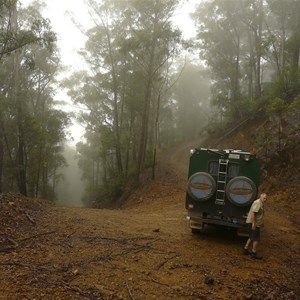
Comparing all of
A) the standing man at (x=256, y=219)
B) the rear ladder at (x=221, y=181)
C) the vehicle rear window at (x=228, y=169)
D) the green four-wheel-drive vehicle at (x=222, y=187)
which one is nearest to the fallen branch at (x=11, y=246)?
the green four-wheel-drive vehicle at (x=222, y=187)

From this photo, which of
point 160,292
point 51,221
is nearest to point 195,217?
point 160,292

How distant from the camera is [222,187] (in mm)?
9164

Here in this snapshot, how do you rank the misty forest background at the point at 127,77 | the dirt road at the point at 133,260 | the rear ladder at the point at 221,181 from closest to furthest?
1. the dirt road at the point at 133,260
2. the rear ladder at the point at 221,181
3. the misty forest background at the point at 127,77

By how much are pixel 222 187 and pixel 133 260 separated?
349 cm

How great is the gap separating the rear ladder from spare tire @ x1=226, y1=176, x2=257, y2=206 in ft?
1.32

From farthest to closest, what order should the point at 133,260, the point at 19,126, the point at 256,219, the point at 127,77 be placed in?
the point at 127,77
the point at 19,126
the point at 256,219
the point at 133,260

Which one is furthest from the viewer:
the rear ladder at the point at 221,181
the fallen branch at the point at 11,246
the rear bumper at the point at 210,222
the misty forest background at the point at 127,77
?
the misty forest background at the point at 127,77

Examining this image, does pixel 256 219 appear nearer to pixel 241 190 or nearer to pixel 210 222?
pixel 241 190

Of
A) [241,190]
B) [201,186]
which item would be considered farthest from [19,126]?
→ [241,190]

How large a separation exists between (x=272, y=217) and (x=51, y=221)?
27.9 feet

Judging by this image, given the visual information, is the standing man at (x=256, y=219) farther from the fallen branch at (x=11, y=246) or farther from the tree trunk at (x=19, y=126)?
the tree trunk at (x=19, y=126)

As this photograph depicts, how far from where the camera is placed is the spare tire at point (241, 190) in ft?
28.1

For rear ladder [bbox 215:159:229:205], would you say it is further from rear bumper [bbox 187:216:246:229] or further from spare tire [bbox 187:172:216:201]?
rear bumper [bbox 187:216:246:229]

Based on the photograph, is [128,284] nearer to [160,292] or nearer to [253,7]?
[160,292]
